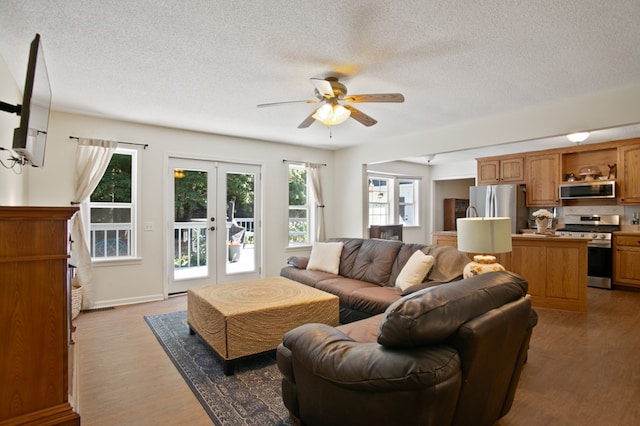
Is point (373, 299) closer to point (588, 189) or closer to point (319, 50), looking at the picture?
point (319, 50)

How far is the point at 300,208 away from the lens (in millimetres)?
6098

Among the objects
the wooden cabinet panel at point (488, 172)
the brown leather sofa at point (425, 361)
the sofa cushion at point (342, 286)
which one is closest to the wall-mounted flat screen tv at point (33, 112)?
the brown leather sofa at point (425, 361)

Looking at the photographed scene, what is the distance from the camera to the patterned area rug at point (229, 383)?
2.00 metres

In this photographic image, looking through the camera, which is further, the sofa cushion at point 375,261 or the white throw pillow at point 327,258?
the white throw pillow at point 327,258

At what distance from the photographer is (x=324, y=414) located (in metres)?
1.54

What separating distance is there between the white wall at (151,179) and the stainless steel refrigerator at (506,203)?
360 centimetres

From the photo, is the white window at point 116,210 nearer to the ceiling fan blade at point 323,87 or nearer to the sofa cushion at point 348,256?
the sofa cushion at point 348,256

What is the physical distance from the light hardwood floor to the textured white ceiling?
2.41 metres

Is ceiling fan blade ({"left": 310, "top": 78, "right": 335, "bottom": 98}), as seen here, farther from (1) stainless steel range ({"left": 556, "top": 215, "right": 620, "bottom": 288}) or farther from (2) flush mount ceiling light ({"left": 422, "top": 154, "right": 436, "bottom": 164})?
(1) stainless steel range ({"left": 556, "top": 215, "right": 620, "bottom": 288})

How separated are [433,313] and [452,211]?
25.8ft

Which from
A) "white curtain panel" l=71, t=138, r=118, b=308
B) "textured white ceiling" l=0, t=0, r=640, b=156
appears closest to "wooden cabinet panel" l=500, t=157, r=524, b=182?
"textured white ceiling" l=0, t=0, r=640, b=156

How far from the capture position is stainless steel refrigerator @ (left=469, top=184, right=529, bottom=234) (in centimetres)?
609

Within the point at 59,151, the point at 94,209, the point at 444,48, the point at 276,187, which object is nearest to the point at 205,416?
the point at 444,48

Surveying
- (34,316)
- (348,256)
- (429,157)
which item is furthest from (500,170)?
(34,316)
